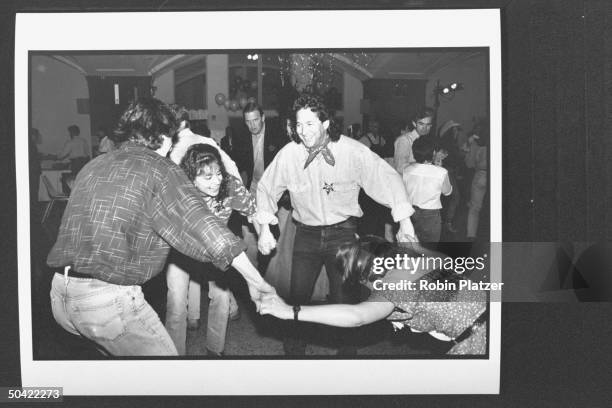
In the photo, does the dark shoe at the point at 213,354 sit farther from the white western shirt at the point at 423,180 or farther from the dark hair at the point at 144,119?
the white western shirt at the point at 423,180

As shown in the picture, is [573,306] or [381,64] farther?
[573,306]

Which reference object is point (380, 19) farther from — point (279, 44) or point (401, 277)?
point (401, 277)

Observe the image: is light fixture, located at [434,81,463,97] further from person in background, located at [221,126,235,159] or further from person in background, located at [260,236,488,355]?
person in background, located at [221,126,235,159]

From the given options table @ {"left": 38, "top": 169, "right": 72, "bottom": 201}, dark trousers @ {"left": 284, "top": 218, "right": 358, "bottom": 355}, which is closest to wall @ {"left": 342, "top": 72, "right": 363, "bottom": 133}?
dark trousers @ {"left": 284, "top": 218, "right": 358, "bottom": 355}

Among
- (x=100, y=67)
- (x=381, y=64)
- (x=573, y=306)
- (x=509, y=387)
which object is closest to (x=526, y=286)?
(x=573, y=306)

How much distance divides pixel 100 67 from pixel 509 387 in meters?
2.73

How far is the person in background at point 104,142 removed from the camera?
3.06 meters

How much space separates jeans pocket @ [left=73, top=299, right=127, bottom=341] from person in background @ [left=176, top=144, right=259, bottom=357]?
0.33 meters

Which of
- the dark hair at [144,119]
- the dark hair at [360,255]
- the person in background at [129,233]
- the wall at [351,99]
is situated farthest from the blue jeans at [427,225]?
the dark hair at [144,119]

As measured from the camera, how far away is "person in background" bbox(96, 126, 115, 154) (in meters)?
3.06

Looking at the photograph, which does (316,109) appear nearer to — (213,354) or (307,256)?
(307,256)

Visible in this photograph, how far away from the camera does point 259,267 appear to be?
315 cm

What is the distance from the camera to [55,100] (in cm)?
308

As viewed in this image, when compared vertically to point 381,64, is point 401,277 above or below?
below
